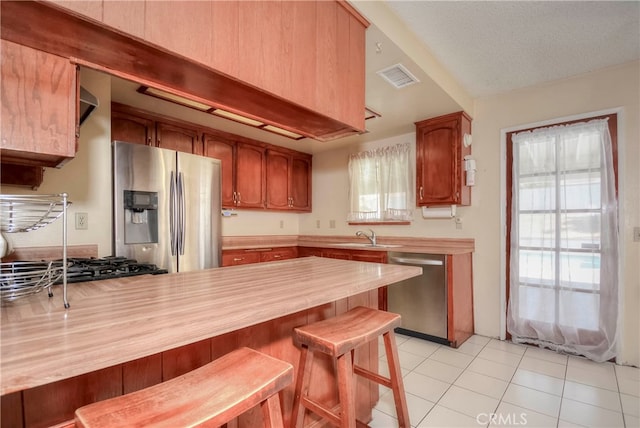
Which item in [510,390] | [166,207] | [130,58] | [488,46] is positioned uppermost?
[488,46]

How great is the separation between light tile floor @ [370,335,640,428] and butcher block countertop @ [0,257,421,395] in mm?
1151

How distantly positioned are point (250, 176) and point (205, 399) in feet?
10.7

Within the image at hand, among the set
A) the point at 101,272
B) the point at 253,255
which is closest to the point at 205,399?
the point at 101,272

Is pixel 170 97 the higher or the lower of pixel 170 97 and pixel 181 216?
the higher

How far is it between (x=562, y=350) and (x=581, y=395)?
73cm

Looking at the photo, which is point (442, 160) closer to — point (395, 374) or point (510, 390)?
point (510, 390)

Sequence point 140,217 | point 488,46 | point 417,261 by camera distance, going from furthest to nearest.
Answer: point 417,261, point 140,217, point 488,46

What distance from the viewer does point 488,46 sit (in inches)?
86.2

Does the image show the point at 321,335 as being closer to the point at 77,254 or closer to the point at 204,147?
the point at 77,254

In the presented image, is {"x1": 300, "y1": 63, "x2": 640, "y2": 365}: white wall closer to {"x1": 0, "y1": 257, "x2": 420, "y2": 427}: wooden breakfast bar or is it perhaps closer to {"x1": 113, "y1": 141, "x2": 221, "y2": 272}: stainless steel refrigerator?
{"x1": 113, "y1": 141, "x2": 221, "y2": 272}: stainless steel refrigerator

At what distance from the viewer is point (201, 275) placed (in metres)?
1.29

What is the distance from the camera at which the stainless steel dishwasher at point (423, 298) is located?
2.75 m

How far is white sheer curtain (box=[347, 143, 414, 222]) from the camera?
3.58 meters

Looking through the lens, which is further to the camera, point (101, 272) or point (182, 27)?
point (101, 272)
